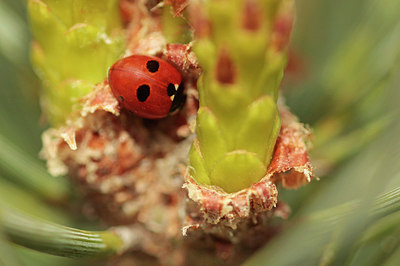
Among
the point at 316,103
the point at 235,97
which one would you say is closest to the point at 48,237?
the point at 235,97

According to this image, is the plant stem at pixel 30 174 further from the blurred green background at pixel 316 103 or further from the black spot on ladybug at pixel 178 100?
the black spot on ladybug at pixel 178 100

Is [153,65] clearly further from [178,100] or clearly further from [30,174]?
[30,174]

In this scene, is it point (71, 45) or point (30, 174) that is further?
point (30, 174)

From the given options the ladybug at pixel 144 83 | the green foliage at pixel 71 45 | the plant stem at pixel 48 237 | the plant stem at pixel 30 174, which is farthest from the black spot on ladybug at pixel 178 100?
the plant stem at pixel 30 174

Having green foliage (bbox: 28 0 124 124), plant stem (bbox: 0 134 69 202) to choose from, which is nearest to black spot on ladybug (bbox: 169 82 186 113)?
green foliage (bbox: 28 0 124 124)

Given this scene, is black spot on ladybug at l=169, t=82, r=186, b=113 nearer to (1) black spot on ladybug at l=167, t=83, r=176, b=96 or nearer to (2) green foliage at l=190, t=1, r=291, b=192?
(1) black spot on ladybug at l=167, t=83, r=176, b=96

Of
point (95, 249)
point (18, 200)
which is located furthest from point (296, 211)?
point (18, 200)

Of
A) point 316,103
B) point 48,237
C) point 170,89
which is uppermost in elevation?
point 316,103
